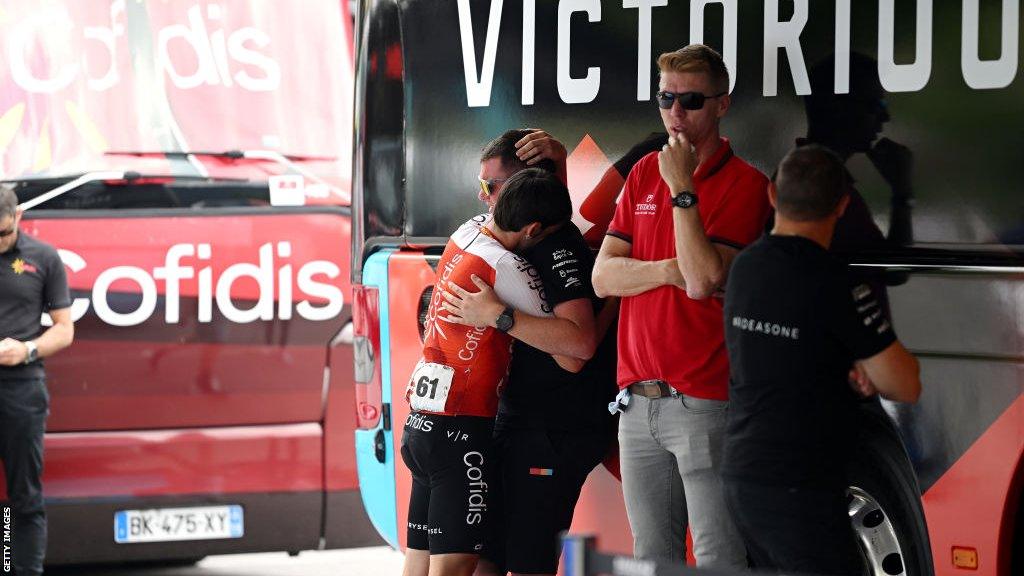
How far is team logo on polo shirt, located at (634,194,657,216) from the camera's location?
4.39 m

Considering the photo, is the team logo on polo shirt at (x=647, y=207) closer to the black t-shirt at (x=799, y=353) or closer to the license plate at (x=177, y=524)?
the black t-shirt at (x=799, y=353)

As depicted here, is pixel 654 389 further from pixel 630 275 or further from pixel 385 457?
pixel 385 457

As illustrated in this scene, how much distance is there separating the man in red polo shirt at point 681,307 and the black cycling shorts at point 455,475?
411mm

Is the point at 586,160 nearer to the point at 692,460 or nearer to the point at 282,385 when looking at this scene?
the point at 692,460

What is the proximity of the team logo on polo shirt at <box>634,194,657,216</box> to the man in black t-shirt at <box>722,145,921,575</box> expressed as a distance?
0.79 metres

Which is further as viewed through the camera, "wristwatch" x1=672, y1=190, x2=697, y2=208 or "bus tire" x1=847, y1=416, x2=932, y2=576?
"bus tire" x1=847, y1=416, x2=932, y2=576

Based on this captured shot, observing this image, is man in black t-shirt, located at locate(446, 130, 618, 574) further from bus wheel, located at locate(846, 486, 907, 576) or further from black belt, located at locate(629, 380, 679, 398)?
bus wheel, located at locate(846, 486, 907, 576)

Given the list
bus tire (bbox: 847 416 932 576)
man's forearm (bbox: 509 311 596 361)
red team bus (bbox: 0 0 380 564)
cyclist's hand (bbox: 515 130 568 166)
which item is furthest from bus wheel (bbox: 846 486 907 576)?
red team bus (bbox: 0 0 380 564)

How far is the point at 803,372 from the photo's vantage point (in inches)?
139

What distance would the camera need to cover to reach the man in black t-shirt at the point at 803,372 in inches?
138

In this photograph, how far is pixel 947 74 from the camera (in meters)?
4.19

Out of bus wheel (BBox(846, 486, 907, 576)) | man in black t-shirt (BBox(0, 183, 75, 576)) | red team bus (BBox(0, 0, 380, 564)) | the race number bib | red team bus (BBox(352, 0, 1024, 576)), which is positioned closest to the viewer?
red team bus (BBox(352, 0, 1024, 576))

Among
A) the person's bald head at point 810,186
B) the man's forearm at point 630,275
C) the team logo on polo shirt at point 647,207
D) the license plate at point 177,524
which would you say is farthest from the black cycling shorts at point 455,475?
the license plate at point 177,524

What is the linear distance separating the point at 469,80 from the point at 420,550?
1.61m
